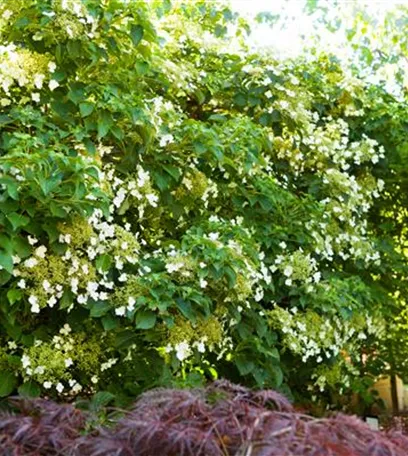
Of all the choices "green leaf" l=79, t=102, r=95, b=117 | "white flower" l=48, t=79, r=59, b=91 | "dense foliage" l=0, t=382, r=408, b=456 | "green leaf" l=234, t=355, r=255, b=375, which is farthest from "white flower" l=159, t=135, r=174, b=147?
"dense foliage" l=0, t=382, r=408, b=456

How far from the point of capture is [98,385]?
307cm

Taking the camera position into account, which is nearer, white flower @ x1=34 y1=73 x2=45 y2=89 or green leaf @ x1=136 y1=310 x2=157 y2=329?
green leaf @ x1=136 y1=310 x2=157 y2=329

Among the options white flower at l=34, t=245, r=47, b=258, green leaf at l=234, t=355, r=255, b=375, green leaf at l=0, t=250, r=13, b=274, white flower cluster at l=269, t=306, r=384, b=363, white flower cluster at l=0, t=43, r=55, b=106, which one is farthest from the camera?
white flower cluster at l=269, t=306, r=384, b=363

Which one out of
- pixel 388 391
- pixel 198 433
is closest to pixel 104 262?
pixel 198 433

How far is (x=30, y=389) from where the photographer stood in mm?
2787

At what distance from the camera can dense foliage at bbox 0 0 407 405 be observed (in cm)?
278

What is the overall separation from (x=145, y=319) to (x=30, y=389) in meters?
0.52

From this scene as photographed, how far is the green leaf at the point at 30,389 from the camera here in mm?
2760

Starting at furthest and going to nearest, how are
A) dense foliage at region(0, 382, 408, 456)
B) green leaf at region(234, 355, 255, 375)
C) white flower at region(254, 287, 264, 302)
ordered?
1. white flower at region(254, 287, 264, 302)
2. green leaf at region(234, 355, 255, 375)
3. dense foliage at region(0, 382, 408, 456)

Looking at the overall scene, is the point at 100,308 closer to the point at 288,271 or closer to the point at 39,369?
the point at 39,369

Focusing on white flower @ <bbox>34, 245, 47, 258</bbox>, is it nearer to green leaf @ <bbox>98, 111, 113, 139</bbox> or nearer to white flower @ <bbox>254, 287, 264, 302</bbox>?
green leaf @ <bbox>98, 111, 113, 139</bbox>

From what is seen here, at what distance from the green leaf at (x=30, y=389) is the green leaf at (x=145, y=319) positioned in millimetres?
473

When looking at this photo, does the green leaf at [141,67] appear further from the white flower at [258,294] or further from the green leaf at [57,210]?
the white flower at [258,294]

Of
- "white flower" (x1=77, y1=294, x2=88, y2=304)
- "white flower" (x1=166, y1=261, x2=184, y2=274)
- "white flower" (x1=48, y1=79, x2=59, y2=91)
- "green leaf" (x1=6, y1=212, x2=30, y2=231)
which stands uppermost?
"white flower" (x1=48, y1=79, x2=59, y2=91)
